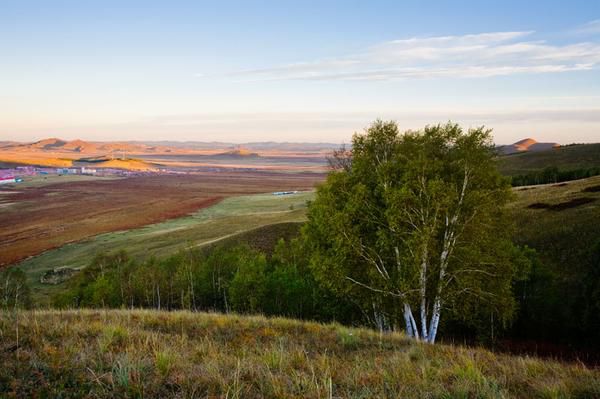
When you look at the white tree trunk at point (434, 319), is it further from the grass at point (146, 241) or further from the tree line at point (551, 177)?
the tree line at point (551, 177)

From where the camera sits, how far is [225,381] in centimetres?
725

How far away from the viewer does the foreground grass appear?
7.05m

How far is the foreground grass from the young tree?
10.5m

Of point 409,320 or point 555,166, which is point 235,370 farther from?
point 555,166

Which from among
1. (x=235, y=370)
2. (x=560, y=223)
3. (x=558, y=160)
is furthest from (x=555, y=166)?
(x=235, y=370)

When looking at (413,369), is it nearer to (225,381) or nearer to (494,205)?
(225,381)

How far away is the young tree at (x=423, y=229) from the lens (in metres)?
22.6

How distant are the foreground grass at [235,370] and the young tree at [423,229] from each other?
1051 cm

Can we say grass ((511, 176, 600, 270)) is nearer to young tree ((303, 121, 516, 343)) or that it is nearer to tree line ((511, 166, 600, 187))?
young tree ((303, 121, 516, 343))

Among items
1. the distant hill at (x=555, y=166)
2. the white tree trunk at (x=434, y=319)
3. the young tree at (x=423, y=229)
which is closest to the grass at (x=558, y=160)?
the distant hill at (x=555, y=166)

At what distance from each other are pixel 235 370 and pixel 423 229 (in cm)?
1621

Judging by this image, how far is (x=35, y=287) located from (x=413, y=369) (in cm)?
6660

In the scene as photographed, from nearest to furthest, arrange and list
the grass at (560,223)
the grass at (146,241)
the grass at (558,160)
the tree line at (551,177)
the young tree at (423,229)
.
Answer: the young tree at (423,229) → the grass at (560,223) → the grass at (146,241) → the tree line at (551,177) → the grass at (558,160)

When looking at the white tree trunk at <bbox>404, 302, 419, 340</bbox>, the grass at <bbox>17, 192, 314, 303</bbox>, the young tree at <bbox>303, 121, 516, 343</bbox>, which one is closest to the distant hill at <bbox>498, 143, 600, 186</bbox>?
the grass at <bbox>17, 192, 314, 303</bbox>
